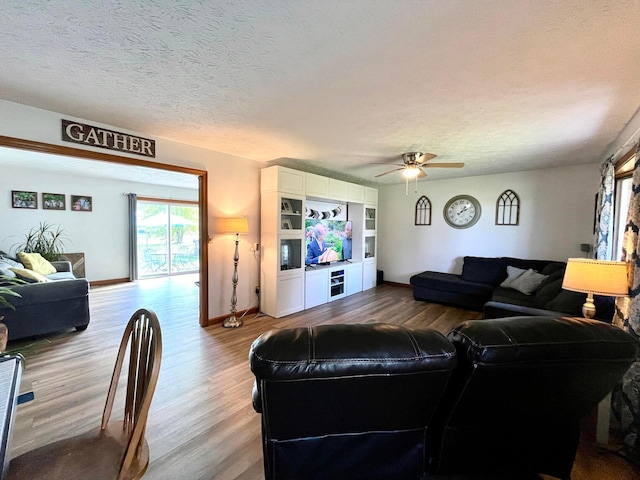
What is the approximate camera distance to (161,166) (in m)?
3.09

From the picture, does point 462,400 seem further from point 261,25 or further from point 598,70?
point 598,70

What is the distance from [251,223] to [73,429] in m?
2.77

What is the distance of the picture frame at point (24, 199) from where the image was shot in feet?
Answer: 15.9

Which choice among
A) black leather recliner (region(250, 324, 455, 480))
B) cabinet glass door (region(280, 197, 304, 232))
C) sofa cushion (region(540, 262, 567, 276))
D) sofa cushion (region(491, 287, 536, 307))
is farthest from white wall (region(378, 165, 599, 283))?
black leather recliner (region(250, 324, 455, 480))

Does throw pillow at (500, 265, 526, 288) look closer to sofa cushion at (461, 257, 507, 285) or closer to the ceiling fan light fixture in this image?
sofa cushion at (461, 257, 507, 285)

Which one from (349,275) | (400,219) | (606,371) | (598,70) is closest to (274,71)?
(598,70)

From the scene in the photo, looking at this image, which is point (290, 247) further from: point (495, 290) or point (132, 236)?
point (132, 236)

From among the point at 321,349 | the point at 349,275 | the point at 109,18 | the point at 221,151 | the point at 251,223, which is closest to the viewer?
the point at 321,349

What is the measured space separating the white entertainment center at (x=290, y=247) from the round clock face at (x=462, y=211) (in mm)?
2068

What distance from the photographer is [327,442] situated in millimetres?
1091

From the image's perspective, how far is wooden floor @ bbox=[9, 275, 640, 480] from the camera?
1.50 meters

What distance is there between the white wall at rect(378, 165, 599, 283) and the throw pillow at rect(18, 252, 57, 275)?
6.24 m

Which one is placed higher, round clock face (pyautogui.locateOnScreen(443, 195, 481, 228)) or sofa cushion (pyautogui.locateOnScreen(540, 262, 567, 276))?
round clock face (pyautogui.locateOnScreen(443, 195, 481, 228))

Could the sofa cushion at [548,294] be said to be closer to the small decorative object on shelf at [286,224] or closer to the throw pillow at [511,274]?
the throw pillow at [511,274]
